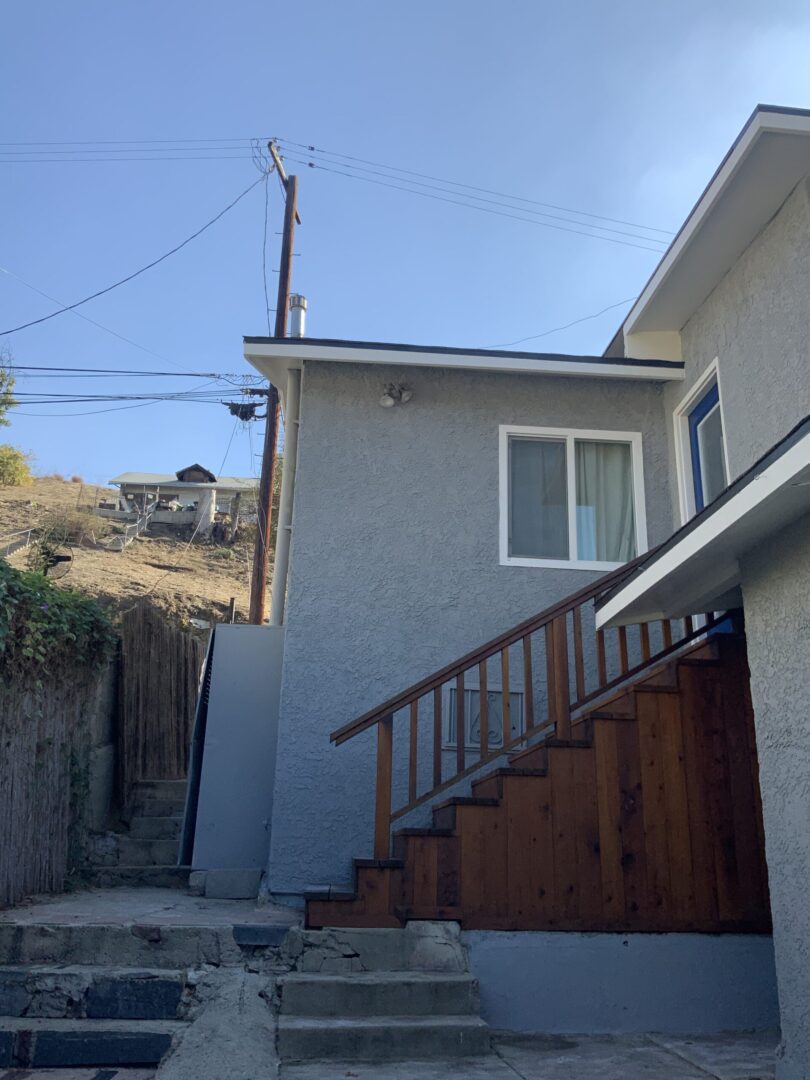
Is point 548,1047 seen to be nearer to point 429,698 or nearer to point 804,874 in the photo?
point 804,874

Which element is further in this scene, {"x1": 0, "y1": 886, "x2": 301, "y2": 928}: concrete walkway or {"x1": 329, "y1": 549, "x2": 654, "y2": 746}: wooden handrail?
{"x1": 329, "y1": 549, "x2": 654, "y2": 746}: wooden handrail

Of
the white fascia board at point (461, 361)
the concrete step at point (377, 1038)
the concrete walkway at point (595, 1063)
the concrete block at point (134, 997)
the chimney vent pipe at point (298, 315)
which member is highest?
the chimney vent pipe at point (298, 315)

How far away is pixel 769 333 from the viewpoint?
5652mm

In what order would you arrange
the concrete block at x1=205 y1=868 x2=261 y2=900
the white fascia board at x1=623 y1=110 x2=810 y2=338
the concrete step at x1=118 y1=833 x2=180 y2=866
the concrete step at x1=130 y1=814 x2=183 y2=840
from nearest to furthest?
the white fascia board at x1=623 y1=110 x2=810 y2=338 → the concrete block at x1=205 y1=868 x2=261 y2=900 → the concrete step at x1=118 y1=833 x2=180 y2=866 → the concrete step at x1=130 y1=814 x2=183 y2=840

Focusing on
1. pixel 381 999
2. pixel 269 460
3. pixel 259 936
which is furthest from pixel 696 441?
pixel 269 460


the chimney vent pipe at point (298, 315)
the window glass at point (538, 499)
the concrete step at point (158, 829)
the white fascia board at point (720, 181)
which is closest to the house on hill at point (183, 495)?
the chimney vent pipe at point (298, 315)

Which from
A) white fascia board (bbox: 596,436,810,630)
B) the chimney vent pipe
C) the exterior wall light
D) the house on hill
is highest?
A: the house on hill

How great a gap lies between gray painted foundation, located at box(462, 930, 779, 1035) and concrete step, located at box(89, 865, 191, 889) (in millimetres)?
3214

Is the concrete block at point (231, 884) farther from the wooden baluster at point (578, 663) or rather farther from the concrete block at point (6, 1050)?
the wooden baluster at point (578, 663)

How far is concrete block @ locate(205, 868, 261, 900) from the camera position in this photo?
21.7ft

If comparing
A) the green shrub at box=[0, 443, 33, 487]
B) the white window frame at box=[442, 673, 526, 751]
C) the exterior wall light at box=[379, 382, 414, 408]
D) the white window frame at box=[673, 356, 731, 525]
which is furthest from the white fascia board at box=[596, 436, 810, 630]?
the green shrub at box=[0, 443, 33, 487]

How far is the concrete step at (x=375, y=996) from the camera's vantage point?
4.53 m

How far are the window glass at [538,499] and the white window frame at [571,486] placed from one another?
62mm

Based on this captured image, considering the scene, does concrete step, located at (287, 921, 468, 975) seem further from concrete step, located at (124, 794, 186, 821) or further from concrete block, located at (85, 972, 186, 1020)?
concrete step, located at (124, 794, 186, 821)
